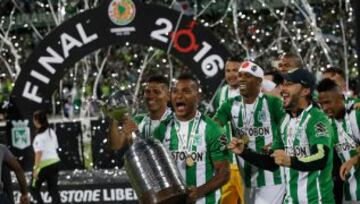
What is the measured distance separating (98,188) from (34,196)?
2.99 feet

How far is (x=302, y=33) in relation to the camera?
2559 centimetres

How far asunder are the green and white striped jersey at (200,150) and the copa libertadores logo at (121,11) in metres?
6.04

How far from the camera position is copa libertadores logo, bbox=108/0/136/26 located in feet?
41.4

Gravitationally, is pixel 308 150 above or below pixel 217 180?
above

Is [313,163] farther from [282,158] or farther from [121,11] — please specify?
[121,11]

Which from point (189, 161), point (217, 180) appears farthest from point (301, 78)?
point (189, 161)

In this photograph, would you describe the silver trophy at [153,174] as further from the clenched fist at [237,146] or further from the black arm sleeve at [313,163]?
the black arm sleeve at [313,163]

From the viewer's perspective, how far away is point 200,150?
22.0 feet

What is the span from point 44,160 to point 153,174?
25.5ft

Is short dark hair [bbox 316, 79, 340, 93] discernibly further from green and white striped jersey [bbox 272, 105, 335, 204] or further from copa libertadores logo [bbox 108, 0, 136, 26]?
copa libertadores logo [bbox 108, 0, 136, 26]

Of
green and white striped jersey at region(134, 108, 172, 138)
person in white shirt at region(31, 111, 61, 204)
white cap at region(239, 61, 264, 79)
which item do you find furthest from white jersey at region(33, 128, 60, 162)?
green and white striped jersey at region(134, 108, 172, 138)

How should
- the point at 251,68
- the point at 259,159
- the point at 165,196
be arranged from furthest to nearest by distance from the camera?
the point at 251,68, the point at 259,159, the point at 165,196

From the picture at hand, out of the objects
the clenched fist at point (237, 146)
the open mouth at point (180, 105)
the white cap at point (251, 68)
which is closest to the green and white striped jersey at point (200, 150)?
the open mouth at point (180, 105)

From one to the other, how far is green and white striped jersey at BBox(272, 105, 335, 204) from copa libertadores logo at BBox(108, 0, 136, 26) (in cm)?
637
